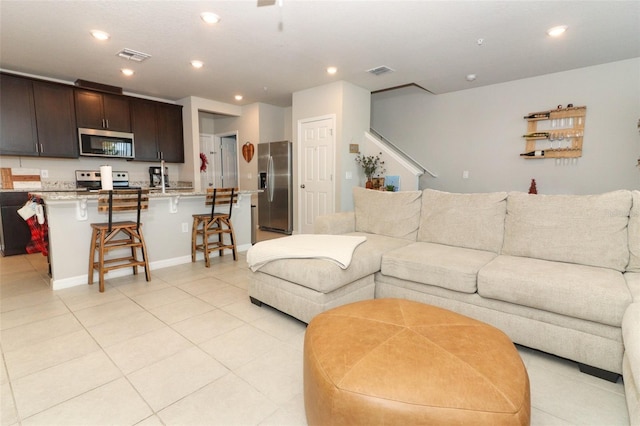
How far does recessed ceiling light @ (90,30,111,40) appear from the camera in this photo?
124 inches

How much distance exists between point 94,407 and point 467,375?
66.3 inches

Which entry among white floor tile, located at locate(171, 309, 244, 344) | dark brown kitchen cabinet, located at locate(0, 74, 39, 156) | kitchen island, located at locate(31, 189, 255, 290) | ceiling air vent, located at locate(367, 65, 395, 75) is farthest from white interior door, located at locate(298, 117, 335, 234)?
dark brown kitchen cabinet, located at locate(0, 74, 39, 156)

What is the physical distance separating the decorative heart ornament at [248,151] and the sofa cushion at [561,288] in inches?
213

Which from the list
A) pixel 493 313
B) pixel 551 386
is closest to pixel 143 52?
pixel 493 313

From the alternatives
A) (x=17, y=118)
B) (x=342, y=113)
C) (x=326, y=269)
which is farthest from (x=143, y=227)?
(x=342, y=113)

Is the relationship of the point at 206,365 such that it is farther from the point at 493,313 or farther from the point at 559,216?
the point at 559,216

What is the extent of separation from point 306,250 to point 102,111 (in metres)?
4.77

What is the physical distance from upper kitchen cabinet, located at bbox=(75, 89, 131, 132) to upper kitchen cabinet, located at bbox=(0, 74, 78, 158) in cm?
12

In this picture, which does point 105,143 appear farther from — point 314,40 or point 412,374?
point 412,374

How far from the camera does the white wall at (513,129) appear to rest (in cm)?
419

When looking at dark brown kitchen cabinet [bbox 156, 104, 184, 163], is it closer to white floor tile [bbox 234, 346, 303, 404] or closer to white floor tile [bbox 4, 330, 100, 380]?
white floor tile [bbox 4, 330, 100, 380]

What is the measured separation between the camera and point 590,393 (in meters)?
1.60

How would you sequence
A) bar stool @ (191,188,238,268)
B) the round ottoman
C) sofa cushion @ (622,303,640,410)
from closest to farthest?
the round ottoman < sofa cushion @ (622,303,640,410) < bar stool @ (191,188,238,268)

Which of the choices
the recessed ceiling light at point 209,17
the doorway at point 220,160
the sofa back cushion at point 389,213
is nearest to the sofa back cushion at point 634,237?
the sofa back cushion at point 389,213
